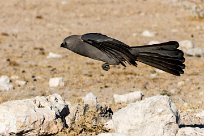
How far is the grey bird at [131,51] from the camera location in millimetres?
6652

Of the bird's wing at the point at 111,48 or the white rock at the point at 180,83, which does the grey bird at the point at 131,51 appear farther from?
the white rock at the point at 180,83

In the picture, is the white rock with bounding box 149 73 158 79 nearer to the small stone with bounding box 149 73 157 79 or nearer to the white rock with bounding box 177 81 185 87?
the small stone with bounding box 149 73 157 79

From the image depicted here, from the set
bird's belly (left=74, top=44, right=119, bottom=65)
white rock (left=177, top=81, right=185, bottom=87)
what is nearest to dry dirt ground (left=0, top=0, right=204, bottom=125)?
white rock (left=177, top=81, right=185, bottom=87)

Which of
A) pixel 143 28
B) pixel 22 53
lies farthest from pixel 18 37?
pixel 143 28

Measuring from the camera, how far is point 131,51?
22.0 ft

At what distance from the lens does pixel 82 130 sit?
8.10 m

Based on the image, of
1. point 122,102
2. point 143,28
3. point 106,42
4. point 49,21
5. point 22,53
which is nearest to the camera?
point 106,42

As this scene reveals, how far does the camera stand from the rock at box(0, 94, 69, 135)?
7.64 m

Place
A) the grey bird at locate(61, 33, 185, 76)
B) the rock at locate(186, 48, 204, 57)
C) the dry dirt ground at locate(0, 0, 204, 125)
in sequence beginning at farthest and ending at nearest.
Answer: the rock at locate(186, 48, 204, 57)
the dry dirt ground at locate(0, 0, 204, 125)
the grey bird at locate(61, 33, 185, 76)

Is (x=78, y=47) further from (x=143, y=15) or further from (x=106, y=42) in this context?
(x=143, y=15)

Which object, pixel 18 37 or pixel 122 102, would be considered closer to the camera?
pixel 122 102

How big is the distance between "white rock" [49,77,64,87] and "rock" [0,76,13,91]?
837 millimetres

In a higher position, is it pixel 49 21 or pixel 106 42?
pixel 49 21

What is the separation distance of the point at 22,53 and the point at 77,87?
405 cm
